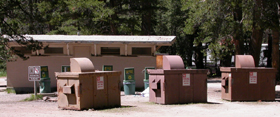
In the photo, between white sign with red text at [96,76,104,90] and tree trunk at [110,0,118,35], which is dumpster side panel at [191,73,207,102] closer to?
white sign with red text at [96,76,104,90]

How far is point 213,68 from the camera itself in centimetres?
3612

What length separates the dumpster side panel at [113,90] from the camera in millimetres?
11239

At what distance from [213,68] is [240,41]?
1675 cm

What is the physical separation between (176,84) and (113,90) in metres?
2.28

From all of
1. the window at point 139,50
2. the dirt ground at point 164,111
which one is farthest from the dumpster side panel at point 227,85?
the window at point 139,50

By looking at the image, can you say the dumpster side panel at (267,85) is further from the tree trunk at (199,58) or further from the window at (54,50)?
the tree trunk at (199,58)

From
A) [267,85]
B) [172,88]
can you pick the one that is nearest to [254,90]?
[267,85]

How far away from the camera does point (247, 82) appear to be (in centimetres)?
1362

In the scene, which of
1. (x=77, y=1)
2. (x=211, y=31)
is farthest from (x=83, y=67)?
(x=77, y=1)

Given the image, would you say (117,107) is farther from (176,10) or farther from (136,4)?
(176,10)

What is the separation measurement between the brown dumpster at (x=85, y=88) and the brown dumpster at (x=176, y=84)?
157cm

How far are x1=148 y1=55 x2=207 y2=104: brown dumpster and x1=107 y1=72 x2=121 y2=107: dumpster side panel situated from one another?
144 cm

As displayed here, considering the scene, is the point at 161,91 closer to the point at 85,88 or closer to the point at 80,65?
the point at 85,88

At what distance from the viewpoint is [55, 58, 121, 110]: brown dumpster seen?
10.3 metres
